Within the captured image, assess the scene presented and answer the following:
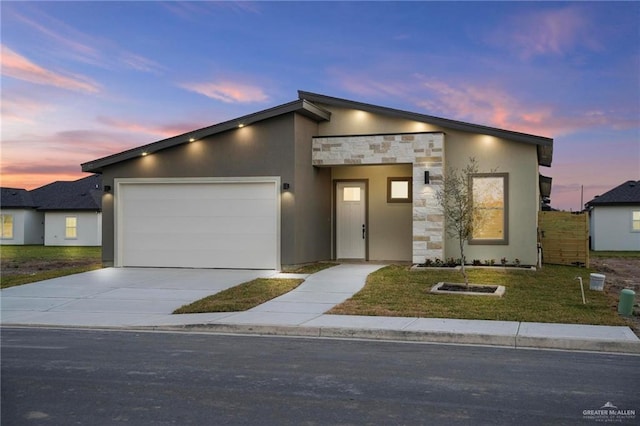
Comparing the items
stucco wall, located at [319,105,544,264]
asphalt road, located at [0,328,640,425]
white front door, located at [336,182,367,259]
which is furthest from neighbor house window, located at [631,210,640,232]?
asphalt road, located at [0,328,640,425]

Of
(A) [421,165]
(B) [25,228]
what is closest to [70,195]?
(B) [25,228]

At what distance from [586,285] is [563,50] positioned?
7578mm

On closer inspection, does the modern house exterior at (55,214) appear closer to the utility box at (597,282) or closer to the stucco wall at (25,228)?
the stucco wall at (25,228)

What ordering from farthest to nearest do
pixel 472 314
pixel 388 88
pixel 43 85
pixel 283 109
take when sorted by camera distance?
pixel 388 88
pixel 43 85
pixel 283 109
pixel 472 314

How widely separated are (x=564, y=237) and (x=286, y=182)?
9.48m

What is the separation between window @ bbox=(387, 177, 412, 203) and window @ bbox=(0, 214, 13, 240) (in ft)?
102

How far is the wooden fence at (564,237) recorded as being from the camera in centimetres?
2000

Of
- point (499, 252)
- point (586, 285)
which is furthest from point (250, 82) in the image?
point (586, 285)

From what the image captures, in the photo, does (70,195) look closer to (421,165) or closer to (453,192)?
(421,165)

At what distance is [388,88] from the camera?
931 inches

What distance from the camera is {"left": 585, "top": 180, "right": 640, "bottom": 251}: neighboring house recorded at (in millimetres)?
33719

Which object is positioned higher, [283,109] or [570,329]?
[283,109]

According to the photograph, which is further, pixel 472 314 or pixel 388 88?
pixel 388 88

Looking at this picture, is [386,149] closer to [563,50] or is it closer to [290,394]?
[563,50]
